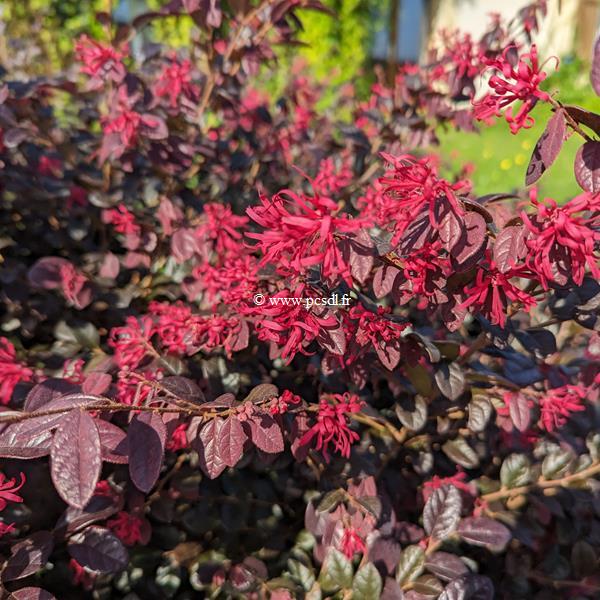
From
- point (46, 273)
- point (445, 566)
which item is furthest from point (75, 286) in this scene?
point (445, 566)

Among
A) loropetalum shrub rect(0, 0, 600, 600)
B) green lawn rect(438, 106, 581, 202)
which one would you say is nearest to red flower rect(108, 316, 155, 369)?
loropetalum shrub rect(0, 0, 600, 600)

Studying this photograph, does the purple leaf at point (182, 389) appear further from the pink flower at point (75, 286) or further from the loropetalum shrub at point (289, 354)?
the pink flower at point (75, 286)

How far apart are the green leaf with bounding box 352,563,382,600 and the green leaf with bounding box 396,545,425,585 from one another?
76 millimetres

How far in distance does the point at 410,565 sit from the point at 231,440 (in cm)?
56

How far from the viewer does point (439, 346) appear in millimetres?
1096

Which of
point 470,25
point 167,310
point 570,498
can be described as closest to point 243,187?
point 167,310

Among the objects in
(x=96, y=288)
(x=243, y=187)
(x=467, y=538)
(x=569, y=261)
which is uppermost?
(x=569, y=261)

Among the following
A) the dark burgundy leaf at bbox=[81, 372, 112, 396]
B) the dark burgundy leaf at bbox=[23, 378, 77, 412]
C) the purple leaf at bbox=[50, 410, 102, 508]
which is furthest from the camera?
the dark burgundy leaf at bbox=[81, 372, 112, 396]

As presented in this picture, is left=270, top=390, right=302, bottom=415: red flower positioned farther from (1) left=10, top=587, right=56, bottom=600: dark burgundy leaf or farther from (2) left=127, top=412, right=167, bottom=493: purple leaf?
(1) left=10, top=587, right=56, bottom=600: dark burgundy leaf

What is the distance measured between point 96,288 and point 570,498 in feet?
4.51

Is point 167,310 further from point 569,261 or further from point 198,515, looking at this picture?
point 569,261

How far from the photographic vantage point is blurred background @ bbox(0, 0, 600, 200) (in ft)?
16.9

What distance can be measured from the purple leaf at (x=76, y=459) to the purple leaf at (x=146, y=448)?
0.08 meters

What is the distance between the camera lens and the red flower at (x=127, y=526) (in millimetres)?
1164
